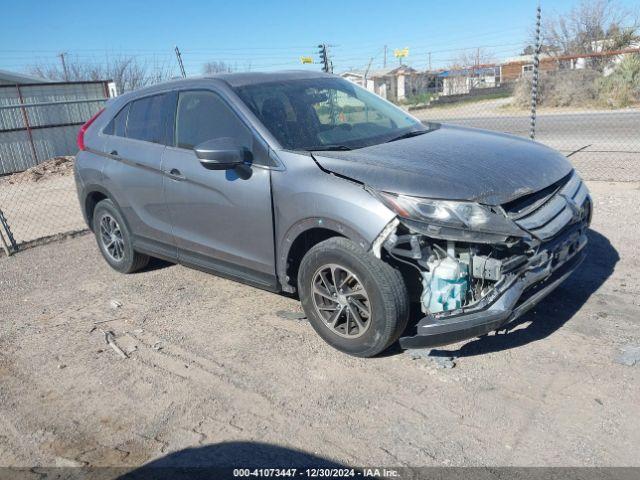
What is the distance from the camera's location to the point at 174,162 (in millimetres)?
4805

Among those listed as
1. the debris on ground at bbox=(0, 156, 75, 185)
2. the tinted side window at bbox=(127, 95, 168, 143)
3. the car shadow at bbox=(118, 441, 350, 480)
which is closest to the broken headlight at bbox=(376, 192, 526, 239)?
the car shadow at bbox=(118, 441, 350, 480)

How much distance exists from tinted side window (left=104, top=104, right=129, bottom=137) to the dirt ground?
170cm

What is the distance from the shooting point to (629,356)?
3686mm

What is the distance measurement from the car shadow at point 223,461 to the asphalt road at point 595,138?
6.95m

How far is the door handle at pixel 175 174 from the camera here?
4.75m

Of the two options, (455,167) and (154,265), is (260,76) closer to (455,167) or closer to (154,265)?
(455,167)

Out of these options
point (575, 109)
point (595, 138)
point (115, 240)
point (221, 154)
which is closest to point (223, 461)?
point (221, 154)

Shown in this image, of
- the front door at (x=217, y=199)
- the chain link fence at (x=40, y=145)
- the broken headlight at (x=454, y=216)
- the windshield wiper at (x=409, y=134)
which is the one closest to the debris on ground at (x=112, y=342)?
the front door at (x=217, y=199)

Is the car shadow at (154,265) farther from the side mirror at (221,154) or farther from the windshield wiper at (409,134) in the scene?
the windshield wiper at (409,134)

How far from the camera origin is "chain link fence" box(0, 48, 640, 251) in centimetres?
989

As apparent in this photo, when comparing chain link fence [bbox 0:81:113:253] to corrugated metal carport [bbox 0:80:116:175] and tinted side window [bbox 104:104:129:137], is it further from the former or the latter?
tinted side window [bbox 104:104:129:137]

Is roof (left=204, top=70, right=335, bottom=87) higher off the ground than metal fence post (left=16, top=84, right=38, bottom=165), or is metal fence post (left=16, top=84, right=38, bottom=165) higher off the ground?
roof (left=204, top=70, right=335, bottom=87)

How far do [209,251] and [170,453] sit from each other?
1.93m

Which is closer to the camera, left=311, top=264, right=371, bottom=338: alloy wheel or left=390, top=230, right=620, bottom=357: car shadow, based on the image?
left=311, top=264, right=371, bottom=338: alloy wheel
